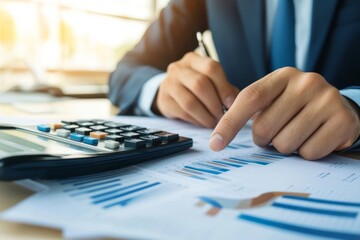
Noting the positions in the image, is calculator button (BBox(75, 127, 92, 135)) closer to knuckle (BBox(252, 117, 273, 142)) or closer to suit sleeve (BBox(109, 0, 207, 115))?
knuckle (BBox(252, 117, 273, 142))

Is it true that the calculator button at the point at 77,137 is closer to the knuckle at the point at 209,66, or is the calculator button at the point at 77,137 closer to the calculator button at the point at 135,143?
the calculator button at the point at 135,143

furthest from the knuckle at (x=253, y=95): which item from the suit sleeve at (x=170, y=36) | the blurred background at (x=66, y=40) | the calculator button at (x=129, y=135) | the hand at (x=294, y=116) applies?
the blurred background at (x=66, y=40)

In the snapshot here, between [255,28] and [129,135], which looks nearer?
[129,135]

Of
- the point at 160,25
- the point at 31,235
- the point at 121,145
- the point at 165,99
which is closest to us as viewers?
the point at 31,235

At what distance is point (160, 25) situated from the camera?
88 centimetres

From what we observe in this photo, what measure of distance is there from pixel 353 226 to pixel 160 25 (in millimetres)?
769

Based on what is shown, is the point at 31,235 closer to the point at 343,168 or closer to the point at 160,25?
the point at 343,168

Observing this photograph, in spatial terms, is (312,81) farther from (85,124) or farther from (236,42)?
(236,42)

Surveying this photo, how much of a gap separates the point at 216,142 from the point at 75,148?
122mm

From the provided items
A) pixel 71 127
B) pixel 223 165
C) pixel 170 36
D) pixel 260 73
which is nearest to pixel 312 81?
pixel 223 165

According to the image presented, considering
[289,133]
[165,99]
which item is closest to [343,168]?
[289,133]

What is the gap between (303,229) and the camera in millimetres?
Answer: 175

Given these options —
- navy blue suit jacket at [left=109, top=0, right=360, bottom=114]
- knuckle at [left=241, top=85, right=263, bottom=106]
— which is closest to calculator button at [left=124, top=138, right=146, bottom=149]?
knuckle at [left=241, top=85, right=263, bottom=106]

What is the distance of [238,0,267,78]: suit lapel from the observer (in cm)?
68
